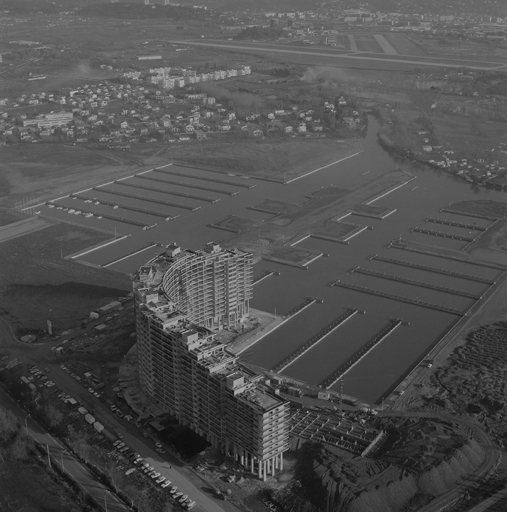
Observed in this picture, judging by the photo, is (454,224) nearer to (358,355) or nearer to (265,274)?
(265,274)

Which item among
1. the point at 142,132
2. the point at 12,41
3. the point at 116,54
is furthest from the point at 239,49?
the point at 142,132

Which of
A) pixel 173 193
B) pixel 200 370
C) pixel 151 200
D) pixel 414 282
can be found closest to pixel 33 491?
pixel 200 370

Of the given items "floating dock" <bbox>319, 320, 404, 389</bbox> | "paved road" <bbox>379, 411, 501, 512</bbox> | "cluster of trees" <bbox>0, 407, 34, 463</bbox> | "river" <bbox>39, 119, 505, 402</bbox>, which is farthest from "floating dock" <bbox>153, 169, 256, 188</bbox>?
"cluster of trees" <bbox>0, 407, 34, 463</bbox>

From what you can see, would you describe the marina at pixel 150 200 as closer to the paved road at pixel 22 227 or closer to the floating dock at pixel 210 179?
the floating dock at pixel 210 179

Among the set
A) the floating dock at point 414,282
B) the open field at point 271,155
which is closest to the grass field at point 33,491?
the floating dock at point 414,282

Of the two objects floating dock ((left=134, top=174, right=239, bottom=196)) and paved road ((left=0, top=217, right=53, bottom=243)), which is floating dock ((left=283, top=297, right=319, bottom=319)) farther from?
paved road ((left=0, top=217, right=53, bottom=243))

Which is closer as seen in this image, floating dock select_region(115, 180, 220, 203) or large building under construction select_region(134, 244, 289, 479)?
large building under construction select_region(134, 244, 289, 479)

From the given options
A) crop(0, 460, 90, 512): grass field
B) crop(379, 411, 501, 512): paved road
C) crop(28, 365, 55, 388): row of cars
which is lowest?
crop(28, 365, 55, 388): row of cars
